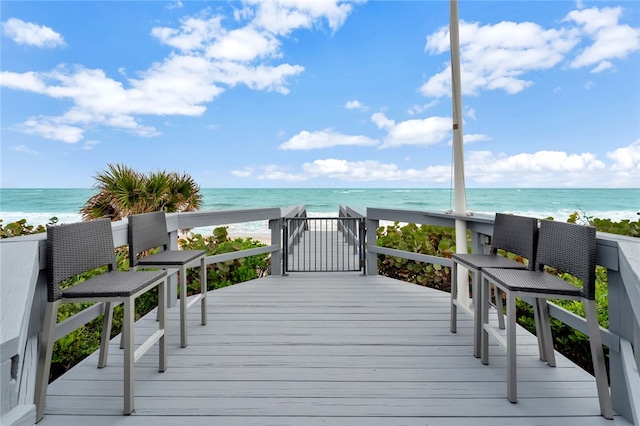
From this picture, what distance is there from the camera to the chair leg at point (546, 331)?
1932mm

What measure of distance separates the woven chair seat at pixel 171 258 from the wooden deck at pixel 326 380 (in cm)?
60

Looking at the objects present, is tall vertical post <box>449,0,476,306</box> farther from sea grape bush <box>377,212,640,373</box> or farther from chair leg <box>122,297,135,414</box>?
chair leg <box>122,297,135,414</box>

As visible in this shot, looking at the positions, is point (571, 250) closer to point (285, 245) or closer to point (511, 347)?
point (511, 347)

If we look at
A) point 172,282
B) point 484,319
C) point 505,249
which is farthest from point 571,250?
point 172,282

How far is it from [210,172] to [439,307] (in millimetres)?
31663

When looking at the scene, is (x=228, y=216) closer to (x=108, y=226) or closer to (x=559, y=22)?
(x=108, y=226)

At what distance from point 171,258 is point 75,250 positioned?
0.77 metres

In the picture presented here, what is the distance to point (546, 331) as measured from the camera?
6.49 feet

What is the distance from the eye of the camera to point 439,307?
3.07 meters

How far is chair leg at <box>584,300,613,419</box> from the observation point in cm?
149

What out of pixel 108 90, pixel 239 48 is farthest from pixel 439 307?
pixel 108 90

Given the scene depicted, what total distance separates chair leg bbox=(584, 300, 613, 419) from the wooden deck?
7 centimetres

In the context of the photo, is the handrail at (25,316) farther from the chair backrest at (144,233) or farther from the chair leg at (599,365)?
the chair leg at (599,365)

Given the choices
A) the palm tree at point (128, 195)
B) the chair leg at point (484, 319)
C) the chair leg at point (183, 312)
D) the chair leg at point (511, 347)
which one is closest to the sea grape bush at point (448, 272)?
the chair leg at point (484, 319)
